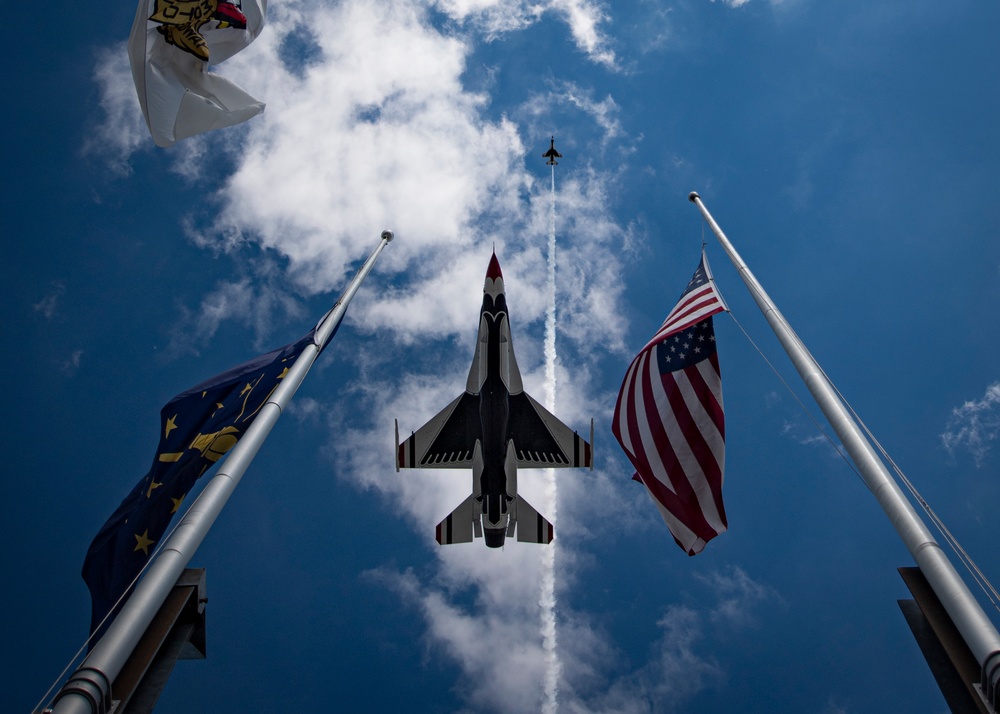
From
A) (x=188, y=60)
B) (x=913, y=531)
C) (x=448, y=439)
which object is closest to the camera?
(x=913, y=531)

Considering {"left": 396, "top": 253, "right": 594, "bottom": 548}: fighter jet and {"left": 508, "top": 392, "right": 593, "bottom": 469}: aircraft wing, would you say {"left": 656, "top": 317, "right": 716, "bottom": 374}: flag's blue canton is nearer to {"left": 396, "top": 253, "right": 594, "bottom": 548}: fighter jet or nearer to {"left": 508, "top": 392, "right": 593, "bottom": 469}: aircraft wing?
{"left": 396, "top": 253, "right": 594, "bottom": 548}: fighter jet

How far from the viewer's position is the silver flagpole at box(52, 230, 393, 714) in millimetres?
7684

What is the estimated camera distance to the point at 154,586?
9328 mm

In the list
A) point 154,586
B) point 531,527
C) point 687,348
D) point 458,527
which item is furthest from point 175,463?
point 531,527

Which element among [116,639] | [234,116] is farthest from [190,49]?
[116,639]

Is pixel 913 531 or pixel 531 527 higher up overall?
pixel 531 527

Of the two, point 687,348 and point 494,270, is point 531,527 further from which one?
point 687,348

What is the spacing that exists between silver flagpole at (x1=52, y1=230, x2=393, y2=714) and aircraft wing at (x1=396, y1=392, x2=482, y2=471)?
24084 millimetres

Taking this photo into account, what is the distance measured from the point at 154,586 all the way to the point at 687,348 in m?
13.9

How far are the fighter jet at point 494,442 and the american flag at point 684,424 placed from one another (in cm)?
1817

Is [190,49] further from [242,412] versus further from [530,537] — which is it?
[530,537]

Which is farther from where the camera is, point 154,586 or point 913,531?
point 913,531

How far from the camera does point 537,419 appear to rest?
39312 millimetres

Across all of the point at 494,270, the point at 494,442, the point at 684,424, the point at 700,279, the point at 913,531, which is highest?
the point at 494,270
